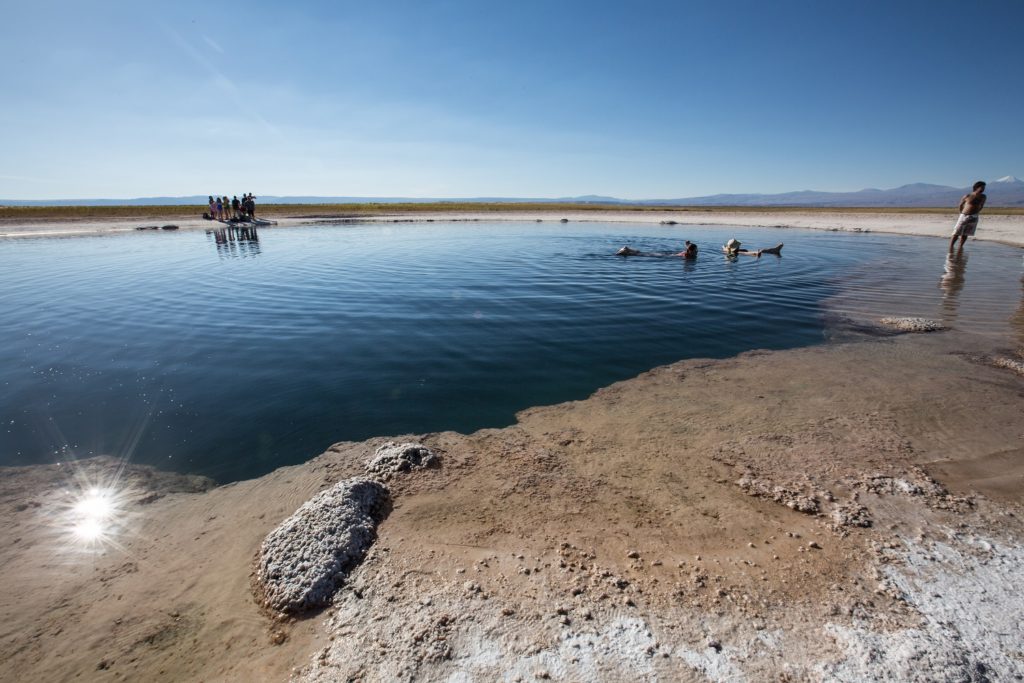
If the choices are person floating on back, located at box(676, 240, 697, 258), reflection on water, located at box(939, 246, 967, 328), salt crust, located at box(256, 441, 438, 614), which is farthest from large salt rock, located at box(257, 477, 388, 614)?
person floating on back, located at box(676, 240, 697, 258)

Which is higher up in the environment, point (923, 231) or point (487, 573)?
point (923, 231)

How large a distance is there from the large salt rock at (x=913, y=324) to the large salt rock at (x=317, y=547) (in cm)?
1242

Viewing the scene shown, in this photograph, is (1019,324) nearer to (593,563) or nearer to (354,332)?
(593,563)

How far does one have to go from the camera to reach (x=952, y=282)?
1592 centimetres

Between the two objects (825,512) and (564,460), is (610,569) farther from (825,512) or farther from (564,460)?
(825,512)

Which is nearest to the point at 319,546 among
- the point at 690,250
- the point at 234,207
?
the point at 690,250

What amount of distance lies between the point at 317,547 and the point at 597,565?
2378 mm

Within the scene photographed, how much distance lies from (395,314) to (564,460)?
803cm

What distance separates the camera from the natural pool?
21.0 ft

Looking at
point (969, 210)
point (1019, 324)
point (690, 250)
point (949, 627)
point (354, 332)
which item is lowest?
point (949, 627)

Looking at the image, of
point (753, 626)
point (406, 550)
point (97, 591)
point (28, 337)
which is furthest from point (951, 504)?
point (28, 337)

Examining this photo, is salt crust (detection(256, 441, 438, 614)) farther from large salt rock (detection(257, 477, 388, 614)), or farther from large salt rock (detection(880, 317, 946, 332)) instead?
large salt rock (detection(880, 317, 946, 332))

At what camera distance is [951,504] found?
13.7 ft

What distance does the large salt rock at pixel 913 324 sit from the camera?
10211 mm
